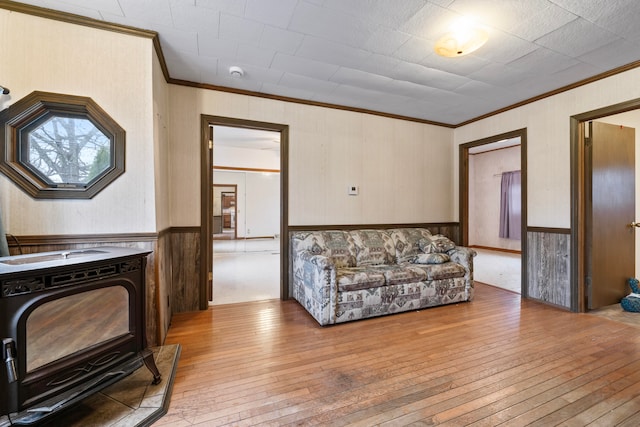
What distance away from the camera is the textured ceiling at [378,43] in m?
1.95

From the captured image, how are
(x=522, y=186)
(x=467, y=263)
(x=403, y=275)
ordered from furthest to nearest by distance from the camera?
1. (x=522, y=186)
2. (x=467, y=263)
3. (x=403, y=275)

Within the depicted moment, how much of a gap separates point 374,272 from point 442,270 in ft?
2.98

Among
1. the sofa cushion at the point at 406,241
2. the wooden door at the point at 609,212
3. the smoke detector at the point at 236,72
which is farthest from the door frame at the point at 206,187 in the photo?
the wooden door at the point at 609,212

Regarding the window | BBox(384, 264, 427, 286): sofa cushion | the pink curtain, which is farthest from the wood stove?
the pink curtain

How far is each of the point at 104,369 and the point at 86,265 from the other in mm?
603

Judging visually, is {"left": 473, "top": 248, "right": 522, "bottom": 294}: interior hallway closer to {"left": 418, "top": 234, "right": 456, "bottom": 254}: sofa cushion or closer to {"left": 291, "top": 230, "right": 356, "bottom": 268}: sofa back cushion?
{"left": 418, "top": 234, "right": 456, "bottom": 254}: sofa cushion

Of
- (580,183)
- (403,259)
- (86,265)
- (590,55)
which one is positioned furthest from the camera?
(403,259)

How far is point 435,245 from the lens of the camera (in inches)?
144

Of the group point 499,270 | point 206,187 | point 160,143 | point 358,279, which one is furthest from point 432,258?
point 160,143

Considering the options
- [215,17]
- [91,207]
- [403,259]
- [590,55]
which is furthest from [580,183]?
[91,207]

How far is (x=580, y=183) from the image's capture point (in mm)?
3113

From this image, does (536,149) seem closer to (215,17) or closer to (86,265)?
(215,17)

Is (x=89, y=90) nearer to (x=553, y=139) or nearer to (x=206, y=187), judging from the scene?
(x=206, y=187)

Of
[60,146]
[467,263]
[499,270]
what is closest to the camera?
[60,146]
